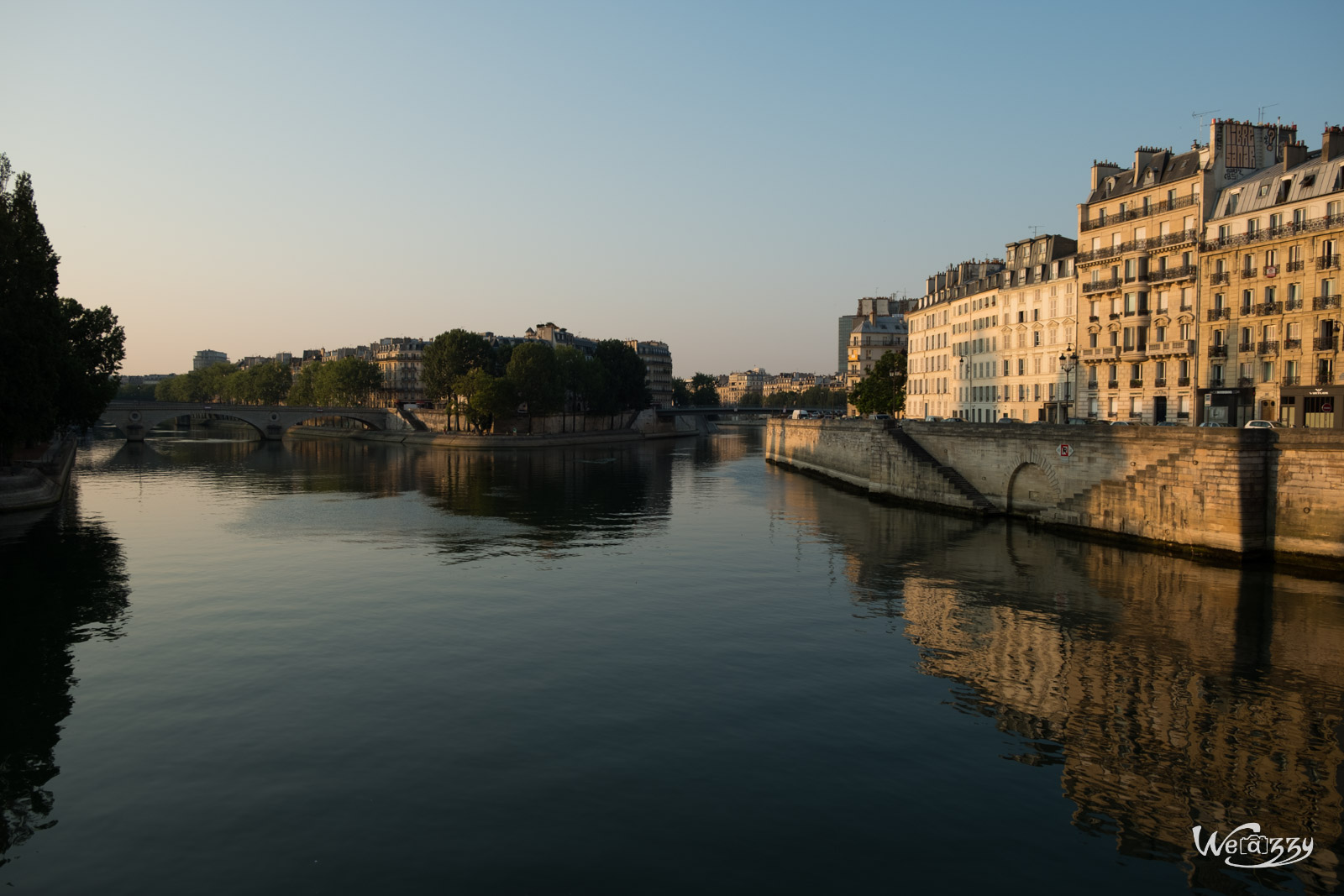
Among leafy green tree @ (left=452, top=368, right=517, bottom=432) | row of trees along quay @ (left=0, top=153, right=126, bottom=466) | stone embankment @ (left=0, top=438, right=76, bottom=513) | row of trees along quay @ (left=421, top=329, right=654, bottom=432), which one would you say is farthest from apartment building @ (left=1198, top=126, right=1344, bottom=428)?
row of trees along quay @ (left=421, top=329, right=654, bottom=432)

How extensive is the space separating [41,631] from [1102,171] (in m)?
64.6

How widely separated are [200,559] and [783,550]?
22.6 m

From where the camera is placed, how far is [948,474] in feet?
165

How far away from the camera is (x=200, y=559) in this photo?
3469 cm

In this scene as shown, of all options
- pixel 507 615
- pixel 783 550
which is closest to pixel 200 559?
pixel 507 615

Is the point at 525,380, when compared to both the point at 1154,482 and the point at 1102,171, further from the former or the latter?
the point at 1154,482

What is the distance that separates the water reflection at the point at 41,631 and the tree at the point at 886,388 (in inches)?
3035

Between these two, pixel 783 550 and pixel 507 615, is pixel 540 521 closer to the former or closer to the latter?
pixel 783 550

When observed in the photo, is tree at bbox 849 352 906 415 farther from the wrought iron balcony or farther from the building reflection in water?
the building reflection in water

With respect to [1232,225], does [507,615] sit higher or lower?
lower

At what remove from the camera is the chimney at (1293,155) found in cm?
4856

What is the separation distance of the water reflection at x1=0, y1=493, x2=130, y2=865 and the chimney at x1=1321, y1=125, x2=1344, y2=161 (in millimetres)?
55913

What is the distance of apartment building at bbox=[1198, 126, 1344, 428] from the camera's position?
146ft

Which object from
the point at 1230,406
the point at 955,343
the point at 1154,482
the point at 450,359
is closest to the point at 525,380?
the point at 450,359
